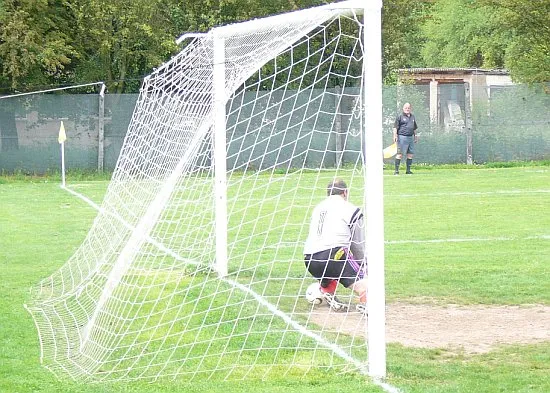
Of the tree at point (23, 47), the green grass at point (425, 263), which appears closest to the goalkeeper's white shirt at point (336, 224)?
the green grass at point (425, 263)

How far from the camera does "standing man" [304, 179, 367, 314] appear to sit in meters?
9.06

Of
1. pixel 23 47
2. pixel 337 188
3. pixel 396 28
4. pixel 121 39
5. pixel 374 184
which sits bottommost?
pixel 337 188

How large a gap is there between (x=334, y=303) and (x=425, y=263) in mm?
2965

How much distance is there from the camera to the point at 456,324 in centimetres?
847

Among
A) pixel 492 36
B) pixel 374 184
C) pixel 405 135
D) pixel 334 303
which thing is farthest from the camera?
pixel 492 36

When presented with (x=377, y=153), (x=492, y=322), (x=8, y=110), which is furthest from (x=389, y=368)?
A: (x=8, y=110)

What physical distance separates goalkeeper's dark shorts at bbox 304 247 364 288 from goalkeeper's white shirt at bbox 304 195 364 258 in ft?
0.18

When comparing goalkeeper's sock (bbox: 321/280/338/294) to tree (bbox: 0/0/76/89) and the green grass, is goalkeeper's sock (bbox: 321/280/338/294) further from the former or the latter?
tree (bbox: 0/0/76/89)

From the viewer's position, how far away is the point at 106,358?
7.29m

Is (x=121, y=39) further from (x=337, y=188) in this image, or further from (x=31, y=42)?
(x=337, y=188)

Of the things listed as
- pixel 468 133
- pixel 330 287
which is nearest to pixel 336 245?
pixel 330 287

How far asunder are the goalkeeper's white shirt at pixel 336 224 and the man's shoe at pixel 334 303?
41cm

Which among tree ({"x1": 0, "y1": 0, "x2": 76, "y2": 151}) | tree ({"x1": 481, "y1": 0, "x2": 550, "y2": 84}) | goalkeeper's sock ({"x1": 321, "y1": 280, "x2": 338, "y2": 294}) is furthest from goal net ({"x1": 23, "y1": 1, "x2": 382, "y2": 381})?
tree ({"x1": 481, "y1": 0, "x2": 550, "y2": 84})

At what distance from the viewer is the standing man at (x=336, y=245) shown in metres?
9.06
